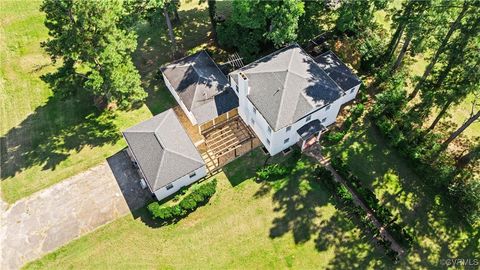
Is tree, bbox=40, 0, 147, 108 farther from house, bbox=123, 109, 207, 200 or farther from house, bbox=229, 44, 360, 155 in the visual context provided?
house, bbox=229, 44, 360, 155

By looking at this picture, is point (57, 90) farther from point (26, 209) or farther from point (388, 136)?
point (388, 136)

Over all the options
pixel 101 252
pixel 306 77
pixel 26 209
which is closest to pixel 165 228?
pixel 101 252

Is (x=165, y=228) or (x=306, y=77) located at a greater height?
(x=306, y=77)

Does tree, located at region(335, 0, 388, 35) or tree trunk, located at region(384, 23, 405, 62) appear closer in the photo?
tree, located at region(335, 0, 388, 35)

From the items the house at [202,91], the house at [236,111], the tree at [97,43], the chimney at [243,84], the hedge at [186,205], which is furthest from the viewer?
the house at [202,91]

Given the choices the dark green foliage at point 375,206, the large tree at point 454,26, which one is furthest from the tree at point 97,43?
the large tree at point 454,26

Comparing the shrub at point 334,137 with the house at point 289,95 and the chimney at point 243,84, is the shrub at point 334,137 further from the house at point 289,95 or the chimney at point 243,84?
the chimney at point 243,84

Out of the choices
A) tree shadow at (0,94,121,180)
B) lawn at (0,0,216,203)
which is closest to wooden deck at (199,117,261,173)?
lawn at (0,0,216,203)
